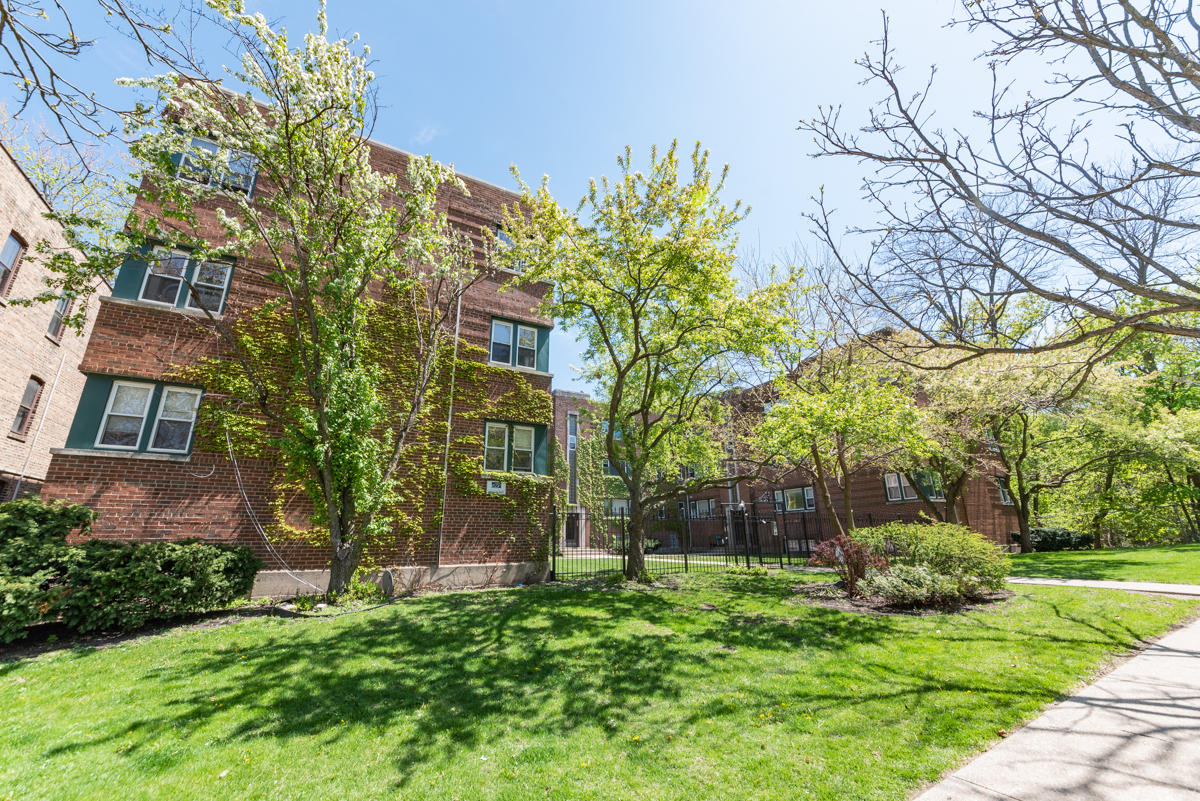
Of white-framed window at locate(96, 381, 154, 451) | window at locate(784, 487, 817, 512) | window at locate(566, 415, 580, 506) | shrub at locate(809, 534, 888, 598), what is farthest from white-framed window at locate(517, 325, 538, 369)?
window at locate(784, 487, 817, 512)

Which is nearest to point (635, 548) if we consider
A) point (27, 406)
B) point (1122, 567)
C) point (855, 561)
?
point (855, 561)

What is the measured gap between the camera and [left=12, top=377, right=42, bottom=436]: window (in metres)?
14.3

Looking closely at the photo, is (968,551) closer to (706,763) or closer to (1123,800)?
(1123,800)

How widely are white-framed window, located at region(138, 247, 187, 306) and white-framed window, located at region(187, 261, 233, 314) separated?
0.28 metres

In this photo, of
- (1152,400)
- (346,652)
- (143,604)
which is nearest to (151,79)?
(143,604)

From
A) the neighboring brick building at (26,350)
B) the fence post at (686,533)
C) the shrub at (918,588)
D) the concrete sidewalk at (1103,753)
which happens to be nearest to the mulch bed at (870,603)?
the shrub at (918,588)

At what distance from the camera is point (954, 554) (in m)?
8.94

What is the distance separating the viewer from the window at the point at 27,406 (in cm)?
1428

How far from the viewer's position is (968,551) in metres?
8.91

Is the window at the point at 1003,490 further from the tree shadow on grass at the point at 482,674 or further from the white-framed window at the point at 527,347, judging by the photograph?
the white-framed window at the point at 527,347

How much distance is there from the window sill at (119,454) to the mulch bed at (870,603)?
1340 centimetres

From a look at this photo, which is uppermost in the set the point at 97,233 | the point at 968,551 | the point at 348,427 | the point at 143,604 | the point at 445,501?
the point at 97,233

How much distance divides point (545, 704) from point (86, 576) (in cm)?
713

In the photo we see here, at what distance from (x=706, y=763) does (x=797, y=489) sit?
2816cm
